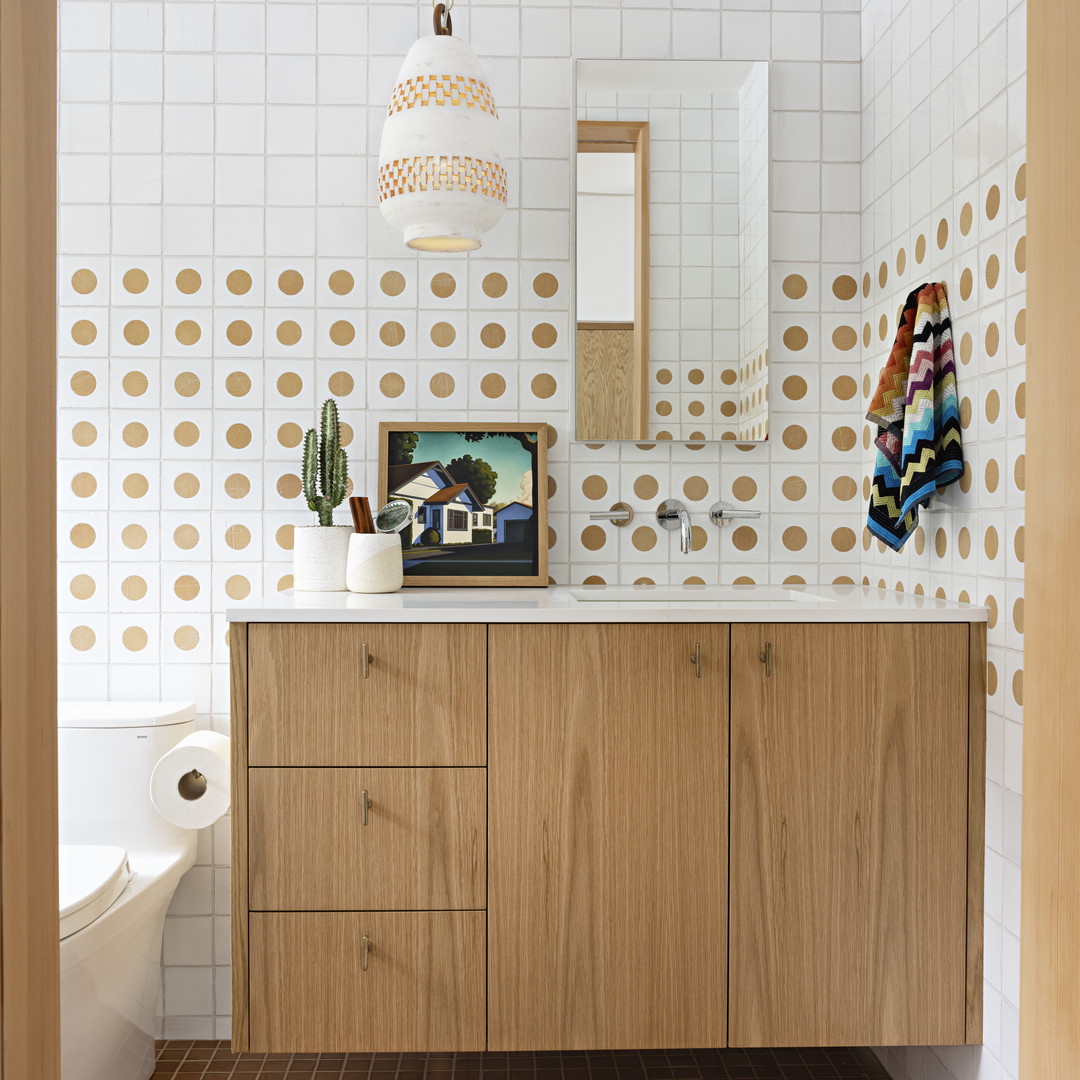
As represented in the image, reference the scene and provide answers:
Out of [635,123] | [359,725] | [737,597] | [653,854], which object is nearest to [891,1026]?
[653,854]

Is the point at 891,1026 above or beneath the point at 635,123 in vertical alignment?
beneath

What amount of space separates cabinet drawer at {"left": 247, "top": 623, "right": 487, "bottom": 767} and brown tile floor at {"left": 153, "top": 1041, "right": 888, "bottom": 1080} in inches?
32.0

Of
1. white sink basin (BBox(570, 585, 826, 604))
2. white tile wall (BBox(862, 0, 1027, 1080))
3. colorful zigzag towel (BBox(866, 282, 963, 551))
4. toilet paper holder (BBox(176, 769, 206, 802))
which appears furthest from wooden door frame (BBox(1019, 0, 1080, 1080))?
toilet paper holder (BBox(176, 769, 206, 802))

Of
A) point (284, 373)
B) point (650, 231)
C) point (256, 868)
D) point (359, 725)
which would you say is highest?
point (650, 231)

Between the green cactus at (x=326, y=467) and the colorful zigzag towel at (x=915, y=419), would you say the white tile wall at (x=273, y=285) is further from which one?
the colorful zigzag towel at (x=915, y=419)

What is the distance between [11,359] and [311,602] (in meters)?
1.22

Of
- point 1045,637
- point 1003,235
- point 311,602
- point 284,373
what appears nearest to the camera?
point 1045,637

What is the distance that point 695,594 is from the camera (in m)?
2.02

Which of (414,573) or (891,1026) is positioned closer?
(891,1026)

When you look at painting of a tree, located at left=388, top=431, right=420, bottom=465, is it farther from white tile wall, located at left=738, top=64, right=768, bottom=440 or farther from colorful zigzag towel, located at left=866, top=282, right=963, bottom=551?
colorful zigzag towel, located at left=866, top=282, right=963, bottom=551

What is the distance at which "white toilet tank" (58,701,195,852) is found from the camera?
195 cm

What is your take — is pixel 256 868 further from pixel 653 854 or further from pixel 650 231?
pixel 650 231

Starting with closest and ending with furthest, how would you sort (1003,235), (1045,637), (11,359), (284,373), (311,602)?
(11,359)
(1045,637)
(1003,235)
(311,602)
(284,373)

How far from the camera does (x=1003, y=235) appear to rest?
1542 mm
